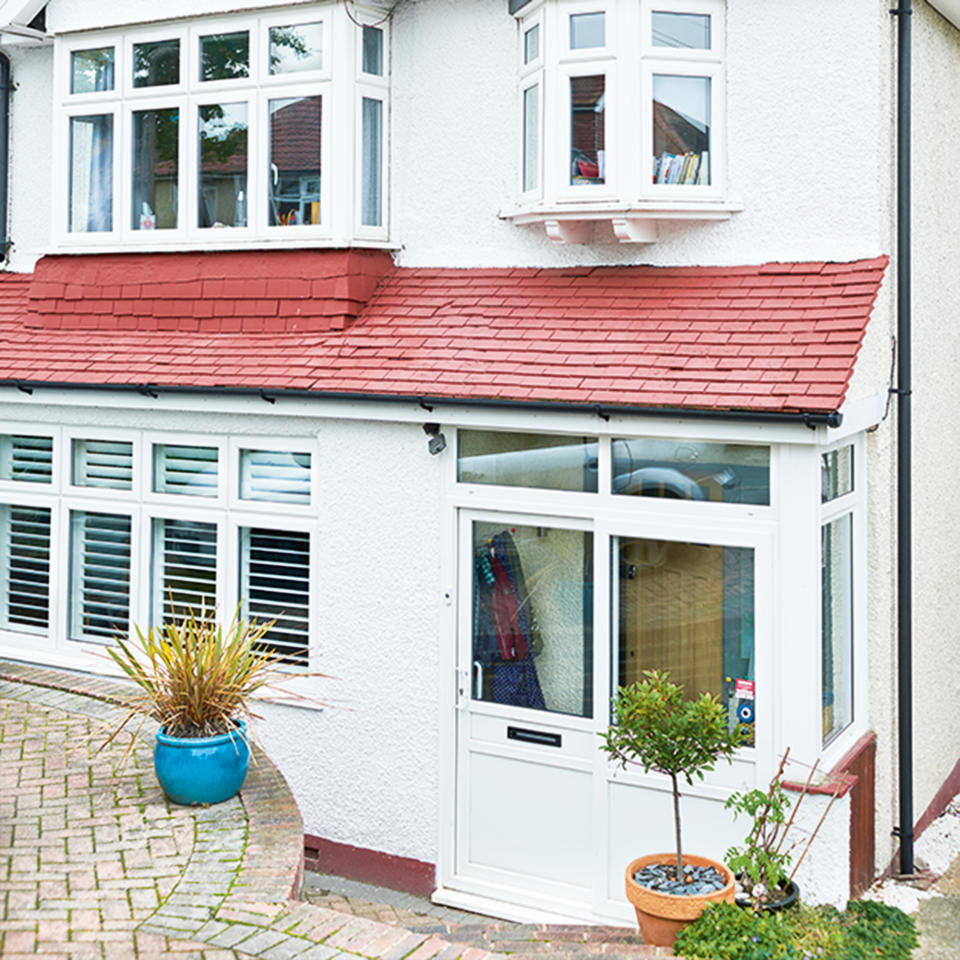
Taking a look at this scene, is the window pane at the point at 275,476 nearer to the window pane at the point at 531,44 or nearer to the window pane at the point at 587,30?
the window pane at the point at 531,44

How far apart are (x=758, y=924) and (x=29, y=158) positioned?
29.7ft

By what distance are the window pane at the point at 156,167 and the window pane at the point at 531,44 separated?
9.51 ft

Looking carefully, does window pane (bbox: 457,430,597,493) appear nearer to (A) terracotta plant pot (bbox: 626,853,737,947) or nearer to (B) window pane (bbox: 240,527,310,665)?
(B) window pane (bbox: 240,527,310,665)

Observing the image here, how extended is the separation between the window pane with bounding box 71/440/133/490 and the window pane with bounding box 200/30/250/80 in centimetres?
303

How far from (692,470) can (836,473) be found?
944 mm

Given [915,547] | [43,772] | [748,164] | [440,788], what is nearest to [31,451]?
[43,772]

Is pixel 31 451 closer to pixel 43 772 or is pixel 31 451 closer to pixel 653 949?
pixel 43 772

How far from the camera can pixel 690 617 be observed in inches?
310

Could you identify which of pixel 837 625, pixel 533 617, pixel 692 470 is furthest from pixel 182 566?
pixel 837 625

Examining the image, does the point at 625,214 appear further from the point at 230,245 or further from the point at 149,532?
the point at 149,532

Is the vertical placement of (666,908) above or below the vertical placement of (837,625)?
below

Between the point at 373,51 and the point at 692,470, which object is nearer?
the point at 692,470

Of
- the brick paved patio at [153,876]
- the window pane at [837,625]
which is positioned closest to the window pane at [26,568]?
the brick paved patio at [153,876]

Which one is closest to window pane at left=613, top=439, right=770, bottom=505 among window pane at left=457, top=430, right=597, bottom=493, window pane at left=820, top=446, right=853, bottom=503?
window pane at left=457, top=430, right=597, bottom=493
